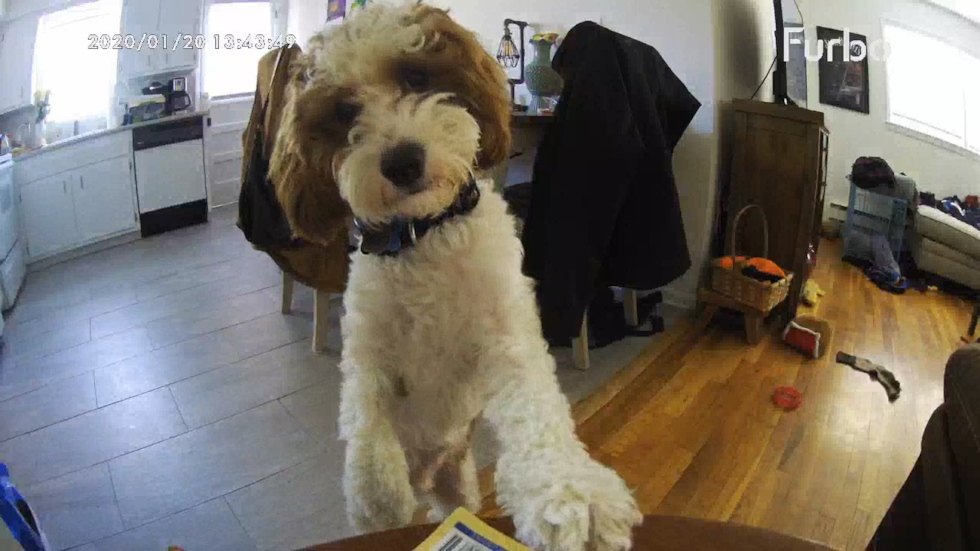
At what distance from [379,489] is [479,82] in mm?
467

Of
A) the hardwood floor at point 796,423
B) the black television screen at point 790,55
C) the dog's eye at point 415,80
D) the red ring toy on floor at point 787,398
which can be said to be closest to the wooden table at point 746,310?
the hardwood floor at point 796,423

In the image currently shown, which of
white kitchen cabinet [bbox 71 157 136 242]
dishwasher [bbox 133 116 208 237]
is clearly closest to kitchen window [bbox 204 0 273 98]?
dishwasher [bbox 133 116 208 237]

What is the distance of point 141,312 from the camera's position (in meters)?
2.40

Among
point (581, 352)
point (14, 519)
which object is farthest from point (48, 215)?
point (581, 352)

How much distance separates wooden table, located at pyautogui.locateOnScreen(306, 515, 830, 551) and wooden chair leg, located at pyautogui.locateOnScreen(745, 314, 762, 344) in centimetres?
185

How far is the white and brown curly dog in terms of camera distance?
60cm

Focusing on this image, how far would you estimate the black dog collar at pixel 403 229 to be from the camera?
69cm

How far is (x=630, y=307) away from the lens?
2.40 meters

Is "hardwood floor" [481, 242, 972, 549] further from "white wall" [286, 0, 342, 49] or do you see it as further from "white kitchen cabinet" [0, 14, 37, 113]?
"white wall" [286, 0, 342, 49]

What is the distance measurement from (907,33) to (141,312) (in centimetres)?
270

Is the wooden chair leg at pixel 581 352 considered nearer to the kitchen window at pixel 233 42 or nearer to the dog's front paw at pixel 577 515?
the dog's front paw at pixel 577 515

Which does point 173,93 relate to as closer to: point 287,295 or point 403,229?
point 287,295

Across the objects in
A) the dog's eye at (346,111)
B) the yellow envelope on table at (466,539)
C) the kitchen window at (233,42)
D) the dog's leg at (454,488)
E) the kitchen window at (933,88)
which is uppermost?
the kitchen window at (233,42)

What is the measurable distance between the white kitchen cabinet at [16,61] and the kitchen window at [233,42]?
2.56 ft
